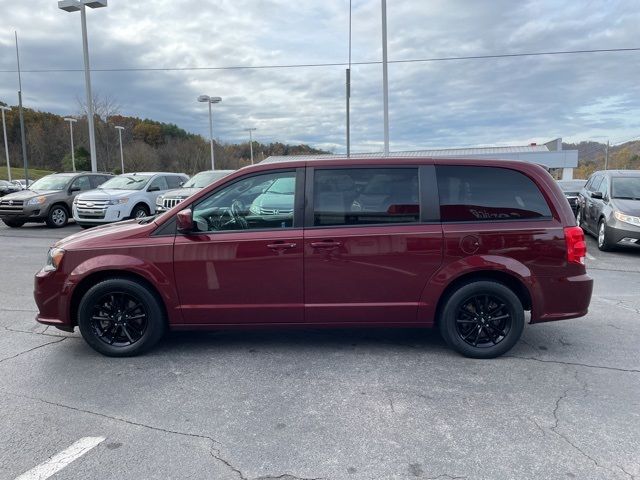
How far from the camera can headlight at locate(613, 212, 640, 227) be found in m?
9.55

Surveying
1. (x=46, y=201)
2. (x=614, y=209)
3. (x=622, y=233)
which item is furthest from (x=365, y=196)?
(x=46, y=201)

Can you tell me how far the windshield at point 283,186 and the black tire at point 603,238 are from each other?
8.60m

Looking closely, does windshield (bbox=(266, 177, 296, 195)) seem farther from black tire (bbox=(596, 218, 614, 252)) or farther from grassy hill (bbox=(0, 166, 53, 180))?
grassy hill (bbox=(0, 166, 53, 180))

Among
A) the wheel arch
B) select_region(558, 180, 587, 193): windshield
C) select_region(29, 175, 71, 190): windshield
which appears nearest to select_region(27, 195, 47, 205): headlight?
select_region(29, 175, 71, 190): windshield

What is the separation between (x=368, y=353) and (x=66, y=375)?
8.68 feet

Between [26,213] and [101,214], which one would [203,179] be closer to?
[101,214]

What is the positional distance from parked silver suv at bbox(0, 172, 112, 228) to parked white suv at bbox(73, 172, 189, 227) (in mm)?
1493

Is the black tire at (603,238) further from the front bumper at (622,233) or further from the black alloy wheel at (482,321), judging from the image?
the black alloy wheel at (482,321)

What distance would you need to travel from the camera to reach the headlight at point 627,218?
955cm

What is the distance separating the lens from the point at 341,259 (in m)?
4.15

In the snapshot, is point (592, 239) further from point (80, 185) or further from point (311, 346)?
point (80, 185)

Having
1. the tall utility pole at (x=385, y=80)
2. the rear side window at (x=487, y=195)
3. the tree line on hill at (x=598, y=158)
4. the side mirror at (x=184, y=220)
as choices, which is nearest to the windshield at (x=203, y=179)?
the tall utility pole at (x=385, y=80)

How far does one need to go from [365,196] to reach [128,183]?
12.3 meters

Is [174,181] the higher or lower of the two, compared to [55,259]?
higher
